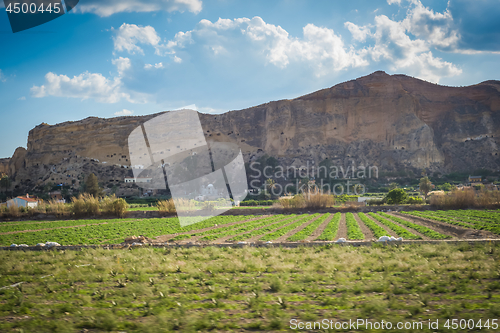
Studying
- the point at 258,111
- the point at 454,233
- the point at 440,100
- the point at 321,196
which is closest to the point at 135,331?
the point at 454,233

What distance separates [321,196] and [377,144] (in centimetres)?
5519

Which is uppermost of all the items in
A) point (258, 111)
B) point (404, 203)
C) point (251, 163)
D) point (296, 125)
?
point (258, 111)

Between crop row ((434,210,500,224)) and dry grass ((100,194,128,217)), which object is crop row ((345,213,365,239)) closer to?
crop row ((434,210,500,224))

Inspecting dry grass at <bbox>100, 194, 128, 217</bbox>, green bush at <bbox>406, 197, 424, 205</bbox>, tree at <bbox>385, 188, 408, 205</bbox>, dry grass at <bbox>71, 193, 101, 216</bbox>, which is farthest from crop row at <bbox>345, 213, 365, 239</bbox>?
dry grass at <bbox>71, 193, 101, 216</bbox>

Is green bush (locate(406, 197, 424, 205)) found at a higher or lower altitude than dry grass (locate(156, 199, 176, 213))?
lower

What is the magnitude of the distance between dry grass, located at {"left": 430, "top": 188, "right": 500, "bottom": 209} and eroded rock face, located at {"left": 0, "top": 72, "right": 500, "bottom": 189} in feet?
158

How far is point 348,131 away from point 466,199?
58.4m

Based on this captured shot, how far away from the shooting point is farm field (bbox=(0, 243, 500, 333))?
4.40 metres

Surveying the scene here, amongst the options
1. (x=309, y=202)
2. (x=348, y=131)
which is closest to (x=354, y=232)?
(x=309, y=202)

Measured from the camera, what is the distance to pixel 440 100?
83125 millimetres

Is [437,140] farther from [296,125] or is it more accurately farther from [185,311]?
[185,311]

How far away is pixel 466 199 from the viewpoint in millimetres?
27562

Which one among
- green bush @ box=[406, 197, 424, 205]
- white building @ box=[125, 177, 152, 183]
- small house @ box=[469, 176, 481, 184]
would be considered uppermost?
white building @ box=[125, 177, 152, 183]

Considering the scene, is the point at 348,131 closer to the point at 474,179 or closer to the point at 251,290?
the point at 474,179
